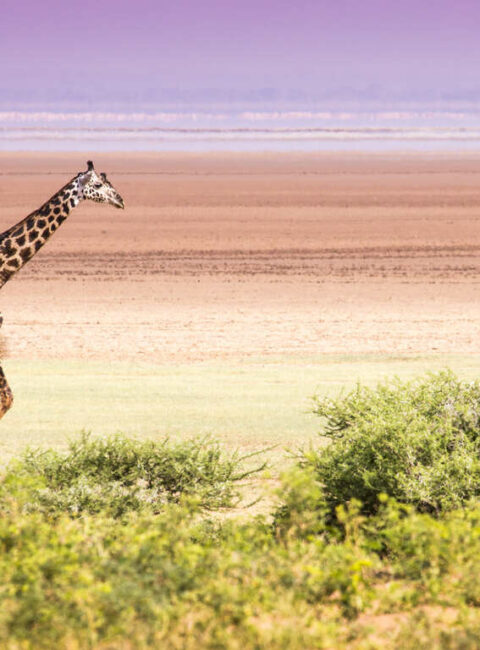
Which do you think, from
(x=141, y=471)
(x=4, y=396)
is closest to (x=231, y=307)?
(x=141, y=471)

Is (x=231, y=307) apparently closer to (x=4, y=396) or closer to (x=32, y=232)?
(x=32, y=232)

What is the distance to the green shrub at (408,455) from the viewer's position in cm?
812

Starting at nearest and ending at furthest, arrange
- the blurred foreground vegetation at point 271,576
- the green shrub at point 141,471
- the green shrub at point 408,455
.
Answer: the blurred foreground vegetation at point 271,576, the green shrub at point 408,455, the green shrub at point 141,471

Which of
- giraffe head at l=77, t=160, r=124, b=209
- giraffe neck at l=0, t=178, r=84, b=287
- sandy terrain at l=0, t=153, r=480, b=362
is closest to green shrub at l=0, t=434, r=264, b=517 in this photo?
giraffe neck at l=0, t=178, r=84, b=287

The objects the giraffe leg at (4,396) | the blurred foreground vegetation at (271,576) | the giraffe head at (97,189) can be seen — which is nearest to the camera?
the blurred foreground vegetation at (271,576)

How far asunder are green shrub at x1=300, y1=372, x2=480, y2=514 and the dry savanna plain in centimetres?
219

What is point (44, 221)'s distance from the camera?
10.6m

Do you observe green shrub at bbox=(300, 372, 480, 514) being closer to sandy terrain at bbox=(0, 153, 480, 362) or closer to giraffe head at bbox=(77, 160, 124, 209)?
giraffe head at bbox=(77, 160, 124, 209)

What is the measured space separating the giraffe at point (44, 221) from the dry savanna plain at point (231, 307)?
2.31 metres

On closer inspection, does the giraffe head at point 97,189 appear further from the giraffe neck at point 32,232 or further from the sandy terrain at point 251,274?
the sandy terrain at point 251,274

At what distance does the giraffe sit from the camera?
1001 centimetres

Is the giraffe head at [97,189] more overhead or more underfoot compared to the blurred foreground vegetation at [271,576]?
more overhead

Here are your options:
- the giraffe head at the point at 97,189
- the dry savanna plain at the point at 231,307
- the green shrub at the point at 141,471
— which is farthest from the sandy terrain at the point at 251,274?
the green shrub at the point at 141,471

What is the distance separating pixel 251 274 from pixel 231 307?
5.31m
